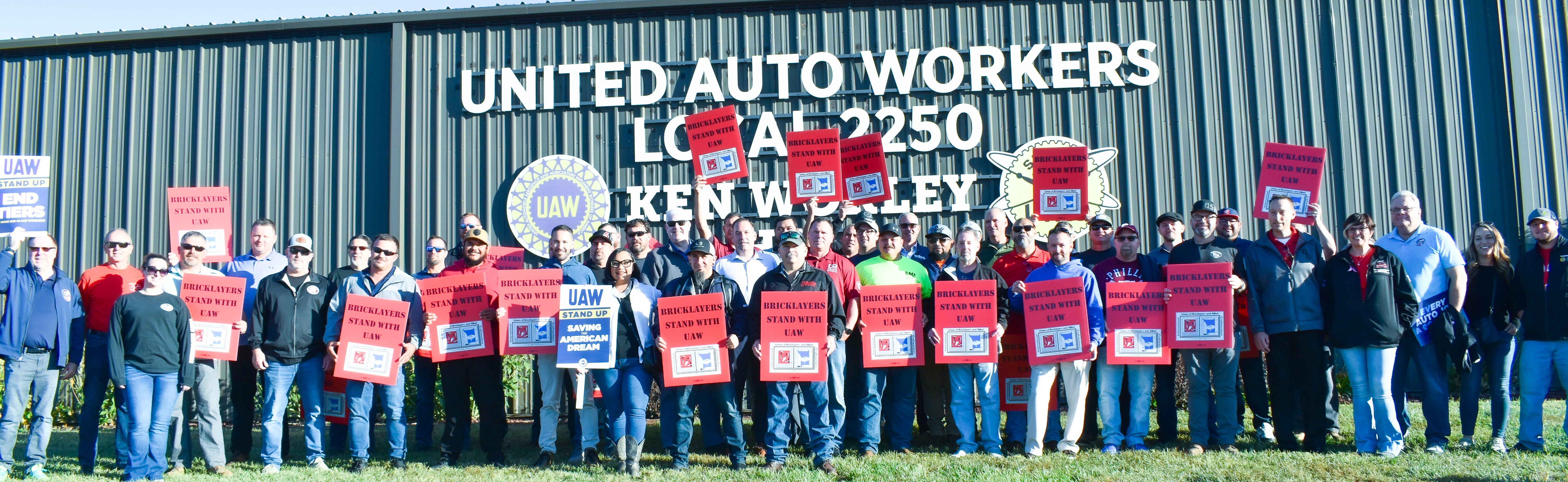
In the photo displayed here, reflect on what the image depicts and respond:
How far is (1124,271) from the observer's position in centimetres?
726

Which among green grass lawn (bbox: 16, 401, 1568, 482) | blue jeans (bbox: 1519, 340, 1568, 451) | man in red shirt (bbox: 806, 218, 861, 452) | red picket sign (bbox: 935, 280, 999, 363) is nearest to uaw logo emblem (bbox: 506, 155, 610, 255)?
green grass lawn (bbox: 16, 401, 1568, 482)

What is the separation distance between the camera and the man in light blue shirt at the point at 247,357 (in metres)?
7.60

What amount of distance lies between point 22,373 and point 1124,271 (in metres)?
7.75

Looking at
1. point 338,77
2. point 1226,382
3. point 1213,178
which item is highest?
point 338,77

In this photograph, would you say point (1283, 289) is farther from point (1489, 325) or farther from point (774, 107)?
point (774, 107)

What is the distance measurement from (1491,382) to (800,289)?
497cm

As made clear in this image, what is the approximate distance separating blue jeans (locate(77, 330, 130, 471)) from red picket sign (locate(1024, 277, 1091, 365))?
626 centimetres

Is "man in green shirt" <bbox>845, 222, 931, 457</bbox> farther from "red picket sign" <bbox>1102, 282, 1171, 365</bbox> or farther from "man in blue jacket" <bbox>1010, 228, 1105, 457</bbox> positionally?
"red picket sign" <bbox>1102, 282, 1171, 365</bbox>

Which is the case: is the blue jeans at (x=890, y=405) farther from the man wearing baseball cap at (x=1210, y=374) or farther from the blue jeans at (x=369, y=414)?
the blue jeans at (x=369, y=414)

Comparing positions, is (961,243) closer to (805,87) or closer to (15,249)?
(805,87)

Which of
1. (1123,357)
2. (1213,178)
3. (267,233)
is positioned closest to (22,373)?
(267,233)

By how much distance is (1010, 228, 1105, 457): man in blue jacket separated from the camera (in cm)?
692

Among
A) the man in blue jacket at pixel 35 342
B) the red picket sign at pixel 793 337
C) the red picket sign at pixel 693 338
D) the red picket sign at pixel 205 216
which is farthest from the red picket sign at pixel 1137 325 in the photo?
the red picket sign at pixel 205 216

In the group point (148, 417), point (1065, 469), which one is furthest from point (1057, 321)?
point (148, 417)
